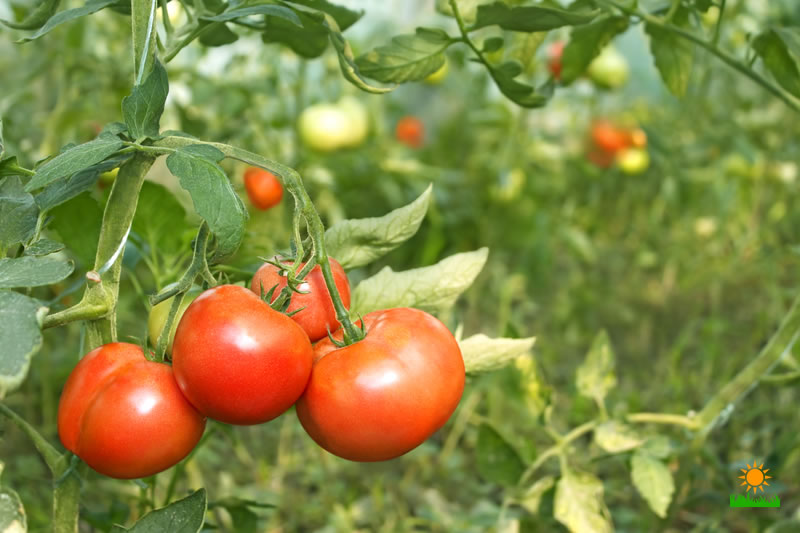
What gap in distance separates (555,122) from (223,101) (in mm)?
2204

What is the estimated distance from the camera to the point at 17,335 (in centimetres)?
39

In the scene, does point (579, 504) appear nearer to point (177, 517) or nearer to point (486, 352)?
point (486, 352)

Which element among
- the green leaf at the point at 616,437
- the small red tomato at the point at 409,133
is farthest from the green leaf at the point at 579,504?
the small red tomato at the point at 409,133

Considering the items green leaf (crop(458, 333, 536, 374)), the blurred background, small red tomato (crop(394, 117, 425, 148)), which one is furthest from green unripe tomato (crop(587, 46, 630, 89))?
green leaf (crop(458, 333, 536, 374))

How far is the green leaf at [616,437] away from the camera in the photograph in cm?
80

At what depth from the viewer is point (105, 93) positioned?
4.96 ft

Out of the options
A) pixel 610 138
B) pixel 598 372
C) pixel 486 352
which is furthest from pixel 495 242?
pixel 486 352

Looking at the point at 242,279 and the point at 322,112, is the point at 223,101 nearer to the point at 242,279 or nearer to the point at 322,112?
the point at 322,112

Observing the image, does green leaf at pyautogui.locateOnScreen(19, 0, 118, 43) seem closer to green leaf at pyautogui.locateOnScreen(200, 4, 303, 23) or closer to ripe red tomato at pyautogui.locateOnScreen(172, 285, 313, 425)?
green leaf at pyautogui.locateOnScreen(200, 4, 303, 23)

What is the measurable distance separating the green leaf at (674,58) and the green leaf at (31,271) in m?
0.62

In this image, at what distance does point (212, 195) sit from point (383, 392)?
0.16 metres

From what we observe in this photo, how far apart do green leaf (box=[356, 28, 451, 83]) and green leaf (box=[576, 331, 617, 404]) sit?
382 millimetres

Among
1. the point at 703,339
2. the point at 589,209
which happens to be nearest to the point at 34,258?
the point at 703,339

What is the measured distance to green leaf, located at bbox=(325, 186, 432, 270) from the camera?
597 mm
